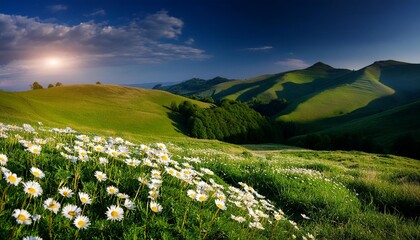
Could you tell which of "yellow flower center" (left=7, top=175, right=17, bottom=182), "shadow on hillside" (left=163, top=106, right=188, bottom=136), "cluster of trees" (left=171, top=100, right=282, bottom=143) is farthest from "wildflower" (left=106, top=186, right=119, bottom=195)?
"cluster of trees" (left=171, top=100, right=282, bottom=143)

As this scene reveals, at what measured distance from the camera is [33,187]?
125 inches

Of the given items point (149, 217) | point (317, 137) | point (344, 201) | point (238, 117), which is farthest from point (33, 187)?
point (238, 117)

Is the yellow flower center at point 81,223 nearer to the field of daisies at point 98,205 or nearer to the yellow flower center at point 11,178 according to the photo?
the field of daisies at point 98,205

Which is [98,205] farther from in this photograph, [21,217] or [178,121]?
[178,121]

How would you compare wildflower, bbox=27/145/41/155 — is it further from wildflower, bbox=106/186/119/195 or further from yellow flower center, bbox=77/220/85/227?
yellow flower center, bbox=77/220/85/227

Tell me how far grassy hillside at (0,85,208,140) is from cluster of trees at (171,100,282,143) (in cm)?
656

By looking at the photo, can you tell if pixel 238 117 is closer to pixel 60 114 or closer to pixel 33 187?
pixel 60 114

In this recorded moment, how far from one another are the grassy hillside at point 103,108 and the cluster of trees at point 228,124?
656cm

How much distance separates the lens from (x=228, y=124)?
116 metres

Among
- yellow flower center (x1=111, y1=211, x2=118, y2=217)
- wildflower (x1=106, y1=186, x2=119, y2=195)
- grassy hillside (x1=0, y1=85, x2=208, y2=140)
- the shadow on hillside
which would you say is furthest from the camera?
the shadow on hillside

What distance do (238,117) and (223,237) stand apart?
391 ft

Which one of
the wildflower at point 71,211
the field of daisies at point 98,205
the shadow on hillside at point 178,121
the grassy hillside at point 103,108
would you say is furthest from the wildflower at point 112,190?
the shadow on hillside at point 178,121

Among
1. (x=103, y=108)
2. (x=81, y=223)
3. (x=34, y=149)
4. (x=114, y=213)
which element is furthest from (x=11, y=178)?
(x=103, y=108)

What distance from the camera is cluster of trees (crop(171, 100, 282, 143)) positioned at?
103562 millimetres
